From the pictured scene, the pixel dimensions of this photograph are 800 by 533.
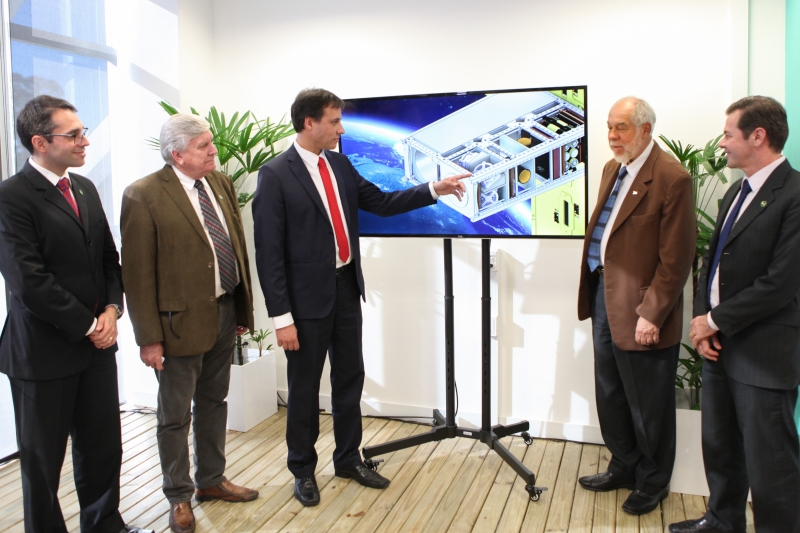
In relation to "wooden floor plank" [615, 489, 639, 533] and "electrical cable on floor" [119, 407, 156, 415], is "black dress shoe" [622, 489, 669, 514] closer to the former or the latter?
"wooden floor plank" [615, 489, 639, 533]

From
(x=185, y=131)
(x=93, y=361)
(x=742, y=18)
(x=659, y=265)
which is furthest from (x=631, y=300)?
(x=93, y=361)

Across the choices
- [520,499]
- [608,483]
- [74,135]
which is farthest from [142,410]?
[608,483]

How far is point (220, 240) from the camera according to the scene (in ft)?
9.03

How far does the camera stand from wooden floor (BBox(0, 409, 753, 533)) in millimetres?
2762

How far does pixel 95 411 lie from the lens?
98.9 inches

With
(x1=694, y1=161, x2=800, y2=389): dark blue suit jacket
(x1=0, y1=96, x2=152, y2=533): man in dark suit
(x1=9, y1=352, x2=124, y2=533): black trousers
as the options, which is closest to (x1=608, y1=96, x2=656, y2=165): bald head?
(x1=694, y1=161, x2=800, y2=389): dark blue suit jacket

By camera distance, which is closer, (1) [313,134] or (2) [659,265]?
(2) [659,265]

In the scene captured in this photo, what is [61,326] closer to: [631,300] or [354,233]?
[354,233]

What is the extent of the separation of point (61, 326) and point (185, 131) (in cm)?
88

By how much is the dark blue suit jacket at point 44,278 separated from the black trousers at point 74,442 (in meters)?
0.08

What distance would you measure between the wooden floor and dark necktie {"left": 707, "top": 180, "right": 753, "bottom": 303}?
106cm

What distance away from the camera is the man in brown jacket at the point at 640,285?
2639mm

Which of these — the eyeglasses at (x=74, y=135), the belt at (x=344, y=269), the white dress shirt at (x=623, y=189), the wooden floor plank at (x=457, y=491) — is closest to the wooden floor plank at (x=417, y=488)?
the wooden floor plank at (x=457, y=491)

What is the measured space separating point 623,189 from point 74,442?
8.04 feet
